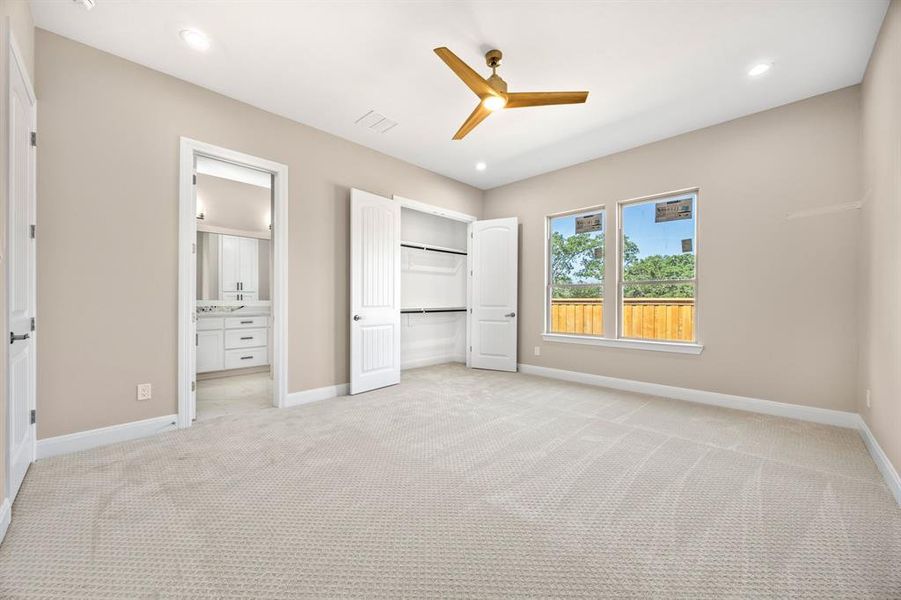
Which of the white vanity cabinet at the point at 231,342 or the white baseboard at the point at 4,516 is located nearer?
the white baseboard at the point at 4,516

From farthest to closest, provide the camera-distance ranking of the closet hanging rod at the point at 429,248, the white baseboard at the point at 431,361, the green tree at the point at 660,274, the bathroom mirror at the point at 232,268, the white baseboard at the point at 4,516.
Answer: the white baseboard at the point at 431,361 < the closet hanging rod at the point at 429,248 < the bathroom mirror at the point at 232,268 < the green tree at the point at 660,274 < the white baseboard at the point at 4,516

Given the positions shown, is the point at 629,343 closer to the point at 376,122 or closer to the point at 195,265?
the point at 376,122

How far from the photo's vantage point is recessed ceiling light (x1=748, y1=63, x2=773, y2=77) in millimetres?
2863

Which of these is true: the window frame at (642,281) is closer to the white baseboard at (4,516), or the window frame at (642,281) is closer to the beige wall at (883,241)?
the beige wall at (883,241)

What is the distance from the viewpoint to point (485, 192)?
615 cm

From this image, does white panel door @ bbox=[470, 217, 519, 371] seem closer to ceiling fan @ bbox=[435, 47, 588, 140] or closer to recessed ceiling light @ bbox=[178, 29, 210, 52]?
ceiling fan @ bbox=[435, 47, 588, 140]

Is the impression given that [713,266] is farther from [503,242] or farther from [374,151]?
[374,151]

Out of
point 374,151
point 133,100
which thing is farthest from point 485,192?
point 133,100

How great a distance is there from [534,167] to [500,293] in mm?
1873

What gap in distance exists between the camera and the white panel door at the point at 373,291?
417 cm

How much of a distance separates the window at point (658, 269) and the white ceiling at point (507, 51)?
3.16 feet

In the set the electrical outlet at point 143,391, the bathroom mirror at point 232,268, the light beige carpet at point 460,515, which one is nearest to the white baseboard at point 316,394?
the light beige carpet at point 460,515

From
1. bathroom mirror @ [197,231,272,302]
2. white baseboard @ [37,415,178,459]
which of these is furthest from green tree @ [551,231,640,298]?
white baseboard @ [37,415,178,459]

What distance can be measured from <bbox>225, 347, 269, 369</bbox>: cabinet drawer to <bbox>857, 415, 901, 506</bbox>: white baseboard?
624 cm
